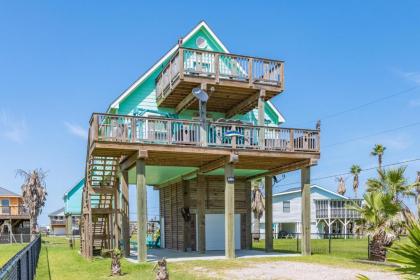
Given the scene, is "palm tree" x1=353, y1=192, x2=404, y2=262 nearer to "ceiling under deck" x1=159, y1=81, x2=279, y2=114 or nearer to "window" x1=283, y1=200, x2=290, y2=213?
"ceiling under deck" x1=159, y1=81, x2=279, y2=114

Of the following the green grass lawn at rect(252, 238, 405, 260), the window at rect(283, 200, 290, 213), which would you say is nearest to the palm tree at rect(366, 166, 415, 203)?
the green grass lawn at rect(252, 238, 405, 260)

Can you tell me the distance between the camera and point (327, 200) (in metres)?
56.8

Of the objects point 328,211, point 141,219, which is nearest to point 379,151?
point 328,211

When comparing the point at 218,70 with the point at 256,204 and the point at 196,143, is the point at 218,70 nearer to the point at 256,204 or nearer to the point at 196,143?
the point at 196,143

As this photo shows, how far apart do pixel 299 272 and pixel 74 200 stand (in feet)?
134

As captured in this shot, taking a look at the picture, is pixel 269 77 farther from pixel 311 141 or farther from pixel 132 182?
pixel 132 182

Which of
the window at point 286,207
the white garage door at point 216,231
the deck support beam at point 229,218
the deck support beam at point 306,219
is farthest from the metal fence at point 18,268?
the window at point 286,207

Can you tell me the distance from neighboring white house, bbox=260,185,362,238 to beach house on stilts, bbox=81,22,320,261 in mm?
32990

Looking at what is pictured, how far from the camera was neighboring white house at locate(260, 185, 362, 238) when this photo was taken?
5562 cm

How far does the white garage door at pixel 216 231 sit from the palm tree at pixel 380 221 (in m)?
7.86

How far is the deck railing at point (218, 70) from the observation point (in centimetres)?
1831

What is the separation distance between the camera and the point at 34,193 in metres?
48.6

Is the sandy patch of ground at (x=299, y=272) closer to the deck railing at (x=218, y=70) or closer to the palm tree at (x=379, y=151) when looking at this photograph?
the deck railing at (x=218, y=70)

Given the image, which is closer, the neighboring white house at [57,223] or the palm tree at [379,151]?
the palm tree at [379,151]
